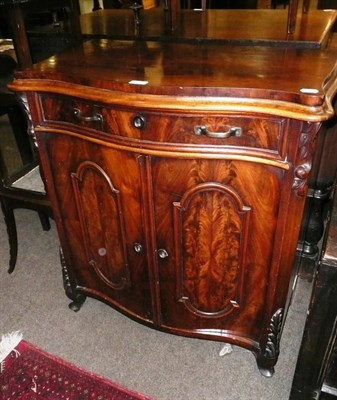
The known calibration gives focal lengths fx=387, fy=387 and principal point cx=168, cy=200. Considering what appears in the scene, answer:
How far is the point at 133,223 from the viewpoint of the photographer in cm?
121

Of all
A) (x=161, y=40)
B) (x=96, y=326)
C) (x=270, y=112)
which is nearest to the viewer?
(x=270, y=112)

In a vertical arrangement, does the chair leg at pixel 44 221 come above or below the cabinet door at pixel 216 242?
below

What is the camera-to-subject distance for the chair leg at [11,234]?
5.70 feet

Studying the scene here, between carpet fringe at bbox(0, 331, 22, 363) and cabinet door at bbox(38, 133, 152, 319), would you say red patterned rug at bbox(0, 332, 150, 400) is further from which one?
cabinet door at bbox(38, 133, 152, 319)

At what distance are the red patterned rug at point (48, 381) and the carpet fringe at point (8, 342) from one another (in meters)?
0.01

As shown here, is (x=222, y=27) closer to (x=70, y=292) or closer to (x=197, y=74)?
(x=197, y=74)

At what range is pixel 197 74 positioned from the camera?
0.98m

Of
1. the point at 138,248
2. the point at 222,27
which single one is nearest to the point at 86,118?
the point at 138,248

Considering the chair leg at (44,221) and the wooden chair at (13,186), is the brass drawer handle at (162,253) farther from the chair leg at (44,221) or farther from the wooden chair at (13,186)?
the chair leg at (44,221)

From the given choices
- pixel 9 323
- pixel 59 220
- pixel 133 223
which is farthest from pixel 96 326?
pixel 133 223

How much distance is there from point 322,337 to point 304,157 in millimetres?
490

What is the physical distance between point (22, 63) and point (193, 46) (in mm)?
600

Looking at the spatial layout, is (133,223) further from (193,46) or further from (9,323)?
(9,323)

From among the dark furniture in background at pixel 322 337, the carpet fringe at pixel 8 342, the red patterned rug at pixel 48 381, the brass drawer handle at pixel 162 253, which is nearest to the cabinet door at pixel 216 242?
the brass drawer handle at pixel 162 253
